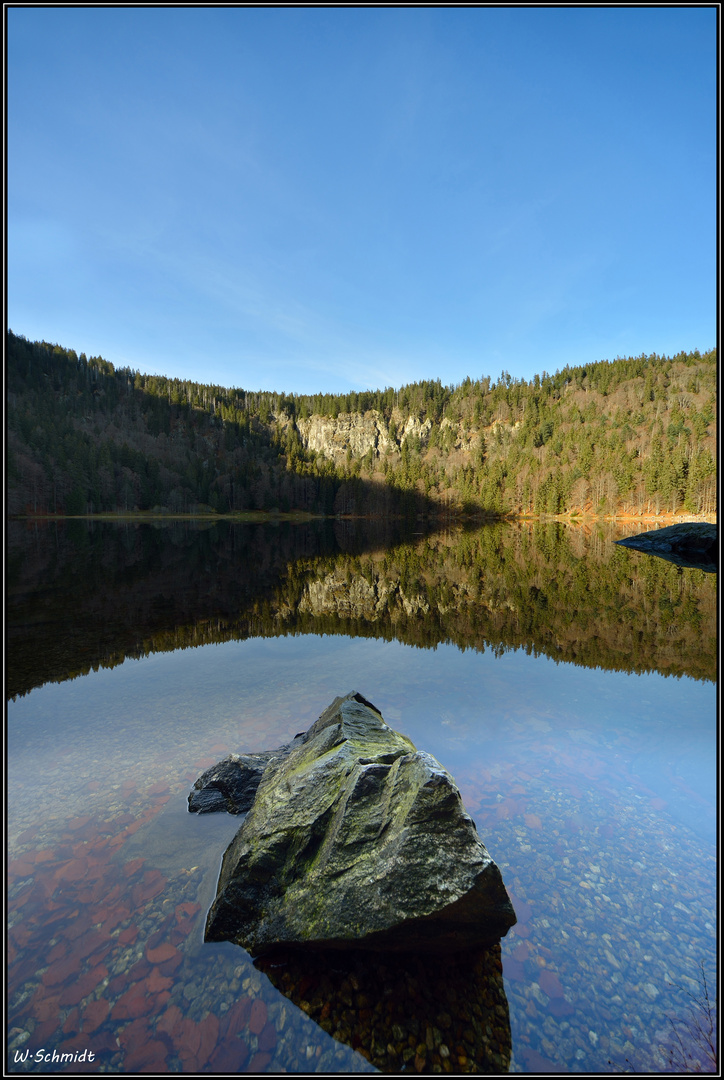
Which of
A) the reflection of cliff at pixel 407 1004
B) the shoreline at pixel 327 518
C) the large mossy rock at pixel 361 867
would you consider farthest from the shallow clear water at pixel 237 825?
the shoreline at pixel 327 518

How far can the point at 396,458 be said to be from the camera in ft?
654

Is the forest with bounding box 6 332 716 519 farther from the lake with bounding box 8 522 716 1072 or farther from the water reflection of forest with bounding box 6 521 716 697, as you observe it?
the lake with bounding box 8 522 716 1072

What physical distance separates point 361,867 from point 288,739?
19.4 feet

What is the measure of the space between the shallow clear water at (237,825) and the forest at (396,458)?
108686 millimetres

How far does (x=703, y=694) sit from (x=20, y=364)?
229 meters

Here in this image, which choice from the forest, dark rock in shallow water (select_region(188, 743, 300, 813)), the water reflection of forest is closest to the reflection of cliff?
dark rock in shallow water (select_region(188, 743, 300, 813))

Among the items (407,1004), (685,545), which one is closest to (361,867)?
(407,1004)

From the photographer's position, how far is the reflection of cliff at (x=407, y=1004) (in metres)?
4.43

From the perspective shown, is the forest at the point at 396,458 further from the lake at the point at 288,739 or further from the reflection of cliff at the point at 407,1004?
the reflection of cliff at the point at 407,1004

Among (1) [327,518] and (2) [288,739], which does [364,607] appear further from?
(1) [327,518]

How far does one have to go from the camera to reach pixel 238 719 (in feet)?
40.5

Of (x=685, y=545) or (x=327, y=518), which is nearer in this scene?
(x=685, y=545)

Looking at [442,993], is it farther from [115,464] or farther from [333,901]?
[115,464]

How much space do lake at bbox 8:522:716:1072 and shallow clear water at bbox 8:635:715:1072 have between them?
3 cm
